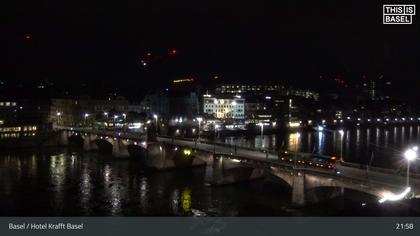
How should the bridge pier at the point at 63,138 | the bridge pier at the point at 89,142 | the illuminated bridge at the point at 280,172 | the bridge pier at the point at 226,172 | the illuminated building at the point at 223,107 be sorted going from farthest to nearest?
1. the illuminated building at the point at 223,107
2. the bridge pier at the point at 63,138
3. the bridge pier at the point at 89,142
4. the bridge pier at the point at 226,172
5. the illuminated bridge at the point at 280,172

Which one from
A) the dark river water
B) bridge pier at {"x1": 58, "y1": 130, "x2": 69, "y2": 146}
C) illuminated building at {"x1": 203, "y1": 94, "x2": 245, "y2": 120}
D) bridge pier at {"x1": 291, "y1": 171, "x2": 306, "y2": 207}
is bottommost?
the dark river water

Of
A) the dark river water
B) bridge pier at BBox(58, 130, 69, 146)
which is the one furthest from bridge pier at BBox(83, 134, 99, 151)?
the dark river water

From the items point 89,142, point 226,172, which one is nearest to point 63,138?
point 89,142

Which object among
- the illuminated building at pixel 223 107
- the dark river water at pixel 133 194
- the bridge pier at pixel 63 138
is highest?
the illuminated building at pixel 223 107

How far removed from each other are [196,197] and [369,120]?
515 feet

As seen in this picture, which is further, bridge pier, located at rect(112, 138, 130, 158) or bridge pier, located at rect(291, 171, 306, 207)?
bridge pier, located at rect(112, 138, 130, 158)

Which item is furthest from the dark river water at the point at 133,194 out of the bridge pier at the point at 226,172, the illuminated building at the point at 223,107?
the illuminated building at the point at 223,107

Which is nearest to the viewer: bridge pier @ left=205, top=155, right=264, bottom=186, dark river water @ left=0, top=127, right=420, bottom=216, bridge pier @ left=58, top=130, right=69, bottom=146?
dark river water @ left=0, top=127, right=420, bottom=216

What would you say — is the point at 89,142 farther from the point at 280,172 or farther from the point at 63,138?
the point at 280,172

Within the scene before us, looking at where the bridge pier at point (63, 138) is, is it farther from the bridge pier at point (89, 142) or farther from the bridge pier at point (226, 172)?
the bridge pier at point (226, 172)

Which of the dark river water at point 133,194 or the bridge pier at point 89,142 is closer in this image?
the dark river water at point 133,194

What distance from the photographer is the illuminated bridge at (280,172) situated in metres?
26.0

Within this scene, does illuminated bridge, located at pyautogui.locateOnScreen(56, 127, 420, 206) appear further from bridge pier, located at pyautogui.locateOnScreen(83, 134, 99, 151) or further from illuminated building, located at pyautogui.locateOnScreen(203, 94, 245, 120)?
illuminated building, located at pyautogui.locateOnScreen(203, 94, 245, 120)

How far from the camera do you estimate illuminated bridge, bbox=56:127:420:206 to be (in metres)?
26.0
